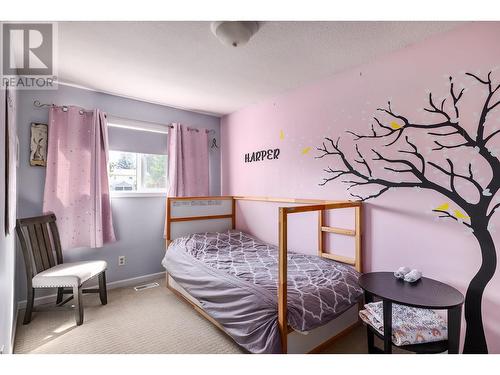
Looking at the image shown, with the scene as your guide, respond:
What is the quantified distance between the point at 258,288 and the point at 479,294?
1375mm

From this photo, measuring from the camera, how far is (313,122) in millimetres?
2520

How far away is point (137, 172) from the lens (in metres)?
3.15

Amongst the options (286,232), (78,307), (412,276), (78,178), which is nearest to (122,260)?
(78,307)

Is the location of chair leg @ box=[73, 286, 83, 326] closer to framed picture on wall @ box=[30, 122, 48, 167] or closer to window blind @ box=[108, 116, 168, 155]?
framed picture on wall @ box=[30, 122, 48, 167]

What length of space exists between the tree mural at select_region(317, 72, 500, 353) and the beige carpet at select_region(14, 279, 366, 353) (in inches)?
34.4

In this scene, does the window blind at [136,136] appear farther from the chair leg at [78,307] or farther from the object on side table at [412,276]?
the object on side table at [412,276]

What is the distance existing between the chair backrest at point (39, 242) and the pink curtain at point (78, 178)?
0.12m

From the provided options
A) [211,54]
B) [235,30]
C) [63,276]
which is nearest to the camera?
[235,30]

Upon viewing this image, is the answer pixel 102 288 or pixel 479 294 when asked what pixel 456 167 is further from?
pixel 102 288

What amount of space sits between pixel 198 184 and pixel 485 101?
2.88 m

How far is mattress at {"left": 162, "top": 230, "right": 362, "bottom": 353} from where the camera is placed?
1.57 meters

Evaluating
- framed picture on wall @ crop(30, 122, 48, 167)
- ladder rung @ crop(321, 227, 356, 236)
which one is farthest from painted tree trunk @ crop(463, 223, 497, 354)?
framed picture on wall @ crop(30, 122, 48, 167)
